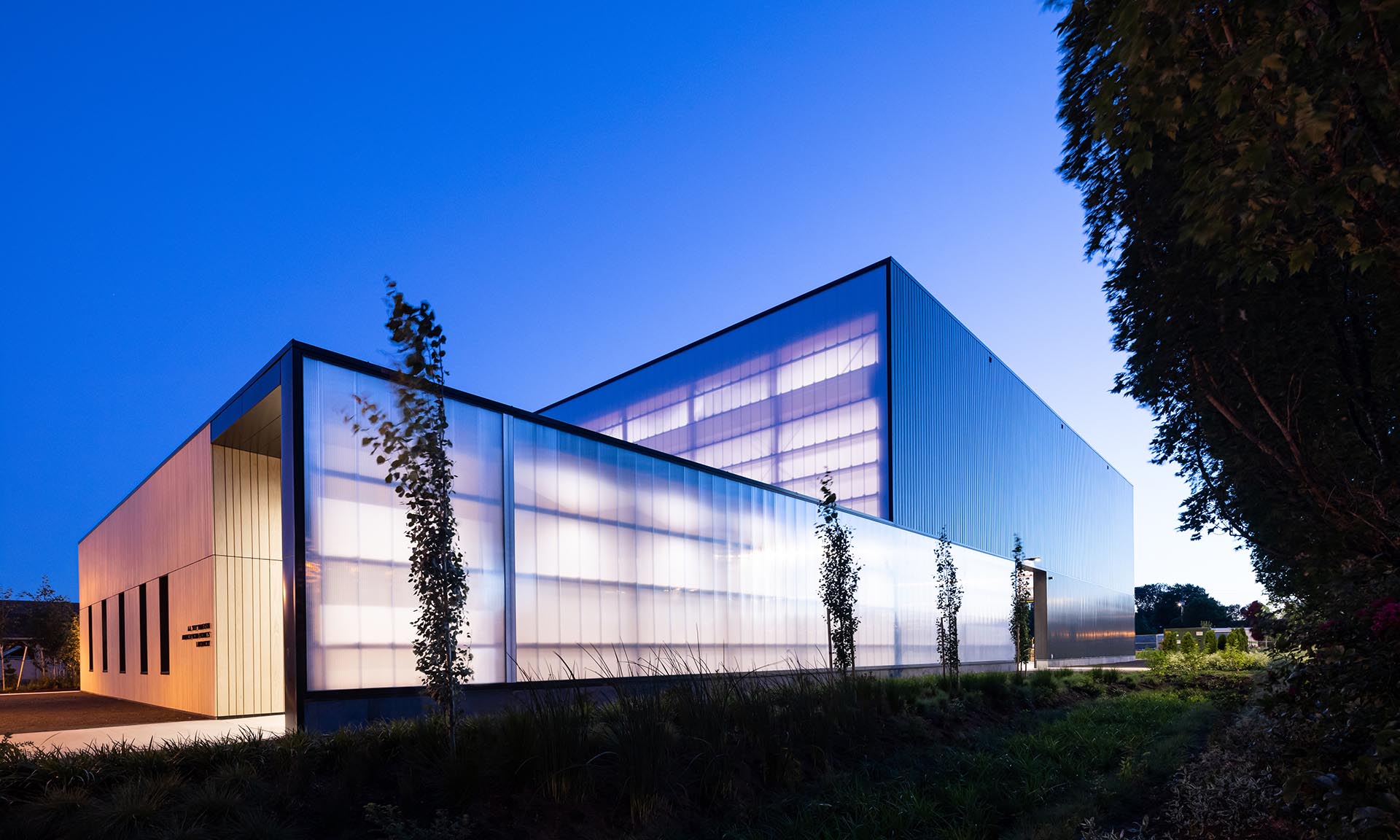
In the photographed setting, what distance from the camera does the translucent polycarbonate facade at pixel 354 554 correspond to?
39.3 ft

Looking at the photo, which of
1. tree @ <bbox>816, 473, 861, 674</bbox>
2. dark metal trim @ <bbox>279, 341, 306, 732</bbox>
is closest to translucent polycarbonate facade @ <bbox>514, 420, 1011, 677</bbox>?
tree @ <bbox>816, 473, 861, 674</bbox>

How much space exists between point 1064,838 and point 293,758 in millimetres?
6834

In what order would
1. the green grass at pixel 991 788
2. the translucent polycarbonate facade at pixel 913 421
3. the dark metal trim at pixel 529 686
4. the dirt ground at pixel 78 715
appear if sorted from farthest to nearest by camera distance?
the translucent polycarbonate facade at pixel 913 421 → the dirt ground at pixel 78 715 → the dark metal trim at pixel 529 686 → the green grass at pixel 991 788

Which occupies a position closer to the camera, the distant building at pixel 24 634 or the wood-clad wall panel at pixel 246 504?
the wood-clad wall panel at pixel 246 504

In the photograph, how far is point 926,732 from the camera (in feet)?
38.2

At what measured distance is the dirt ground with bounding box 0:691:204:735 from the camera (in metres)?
15.5

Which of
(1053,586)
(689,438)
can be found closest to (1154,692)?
(689,438)

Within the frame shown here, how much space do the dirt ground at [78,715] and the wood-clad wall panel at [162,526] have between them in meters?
3.24

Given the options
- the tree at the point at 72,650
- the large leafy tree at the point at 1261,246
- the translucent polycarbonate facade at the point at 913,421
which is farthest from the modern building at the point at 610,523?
the large leafy tree at the point at 1261,246

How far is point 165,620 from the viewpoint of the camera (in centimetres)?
2092

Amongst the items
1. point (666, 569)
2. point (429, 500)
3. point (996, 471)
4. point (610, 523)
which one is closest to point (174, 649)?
point (610, 523)

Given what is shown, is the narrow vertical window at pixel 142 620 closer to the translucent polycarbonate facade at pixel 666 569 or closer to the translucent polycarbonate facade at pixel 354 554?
the translucent polycarbonate facade at pixel 666 569

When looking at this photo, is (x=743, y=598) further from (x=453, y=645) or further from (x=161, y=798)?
(x=161, y=798)

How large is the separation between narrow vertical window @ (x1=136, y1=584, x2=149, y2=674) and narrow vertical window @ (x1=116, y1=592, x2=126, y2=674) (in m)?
2.25
